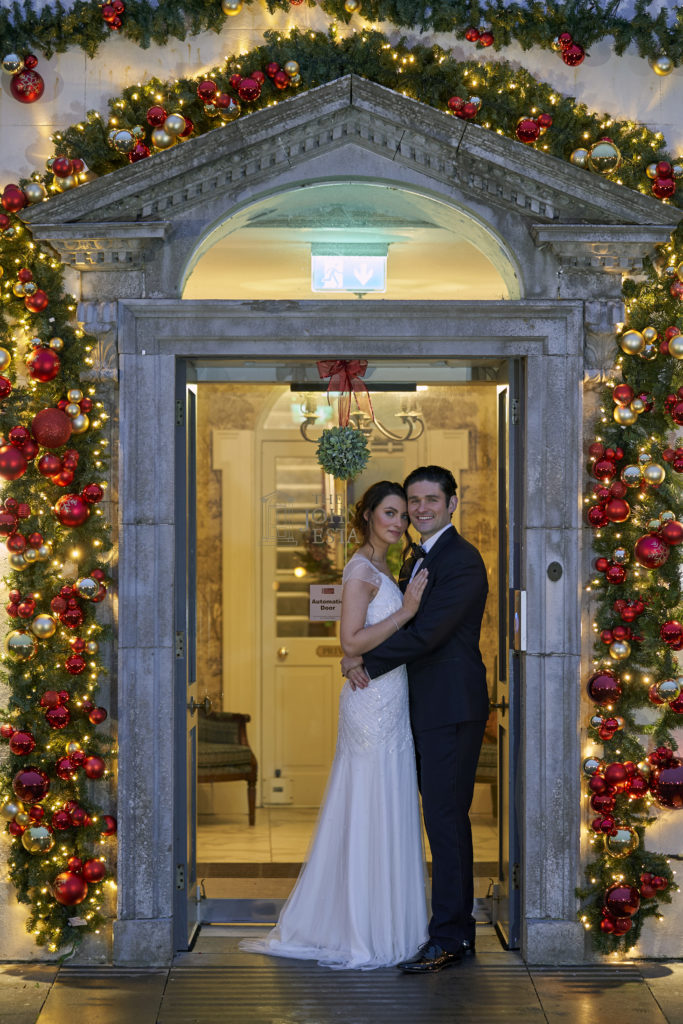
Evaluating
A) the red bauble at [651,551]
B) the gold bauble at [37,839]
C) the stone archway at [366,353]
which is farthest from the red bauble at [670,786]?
the gold bauble at [37,839]

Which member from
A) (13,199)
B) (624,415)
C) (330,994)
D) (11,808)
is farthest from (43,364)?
(330,994)

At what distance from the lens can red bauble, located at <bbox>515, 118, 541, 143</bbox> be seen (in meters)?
5.48

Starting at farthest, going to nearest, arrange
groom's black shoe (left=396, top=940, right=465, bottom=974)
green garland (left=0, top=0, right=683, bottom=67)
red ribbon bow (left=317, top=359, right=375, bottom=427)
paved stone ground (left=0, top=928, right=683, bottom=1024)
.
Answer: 1. red ribbon bow (left=317, top=359, right=375, bottom=427)
2. green garland (left=0, top=0, right=683, bottom=67)
3. groom's black shoe (left=396, top=940, right=465, bottom=974)
4. paved stone ground (left=0, top=928, right=683, bottom=1024)

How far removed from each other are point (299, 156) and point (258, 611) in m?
3.71

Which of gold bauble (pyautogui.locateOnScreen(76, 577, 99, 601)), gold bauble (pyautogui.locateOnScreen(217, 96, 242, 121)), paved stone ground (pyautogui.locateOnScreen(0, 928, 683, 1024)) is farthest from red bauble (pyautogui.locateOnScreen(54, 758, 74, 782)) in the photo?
gold bauble (pyautogui.locateOnScreen(217, 96, 242, 121))

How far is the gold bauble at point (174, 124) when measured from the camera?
213 inches

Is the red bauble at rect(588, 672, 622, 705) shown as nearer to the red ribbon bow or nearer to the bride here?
the bride

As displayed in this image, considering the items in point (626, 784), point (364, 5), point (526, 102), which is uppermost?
point (364, 5)

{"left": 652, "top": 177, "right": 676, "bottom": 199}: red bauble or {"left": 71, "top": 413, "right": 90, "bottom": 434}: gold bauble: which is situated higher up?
{"left": 652, "top": 177, "right": 676, "bottom": 199}: red bauble

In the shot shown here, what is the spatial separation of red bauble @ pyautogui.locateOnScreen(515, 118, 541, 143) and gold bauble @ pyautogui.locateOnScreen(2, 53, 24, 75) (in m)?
2.26

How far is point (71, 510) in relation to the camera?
5418 mm

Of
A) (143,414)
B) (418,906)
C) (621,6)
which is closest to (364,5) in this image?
(621,6)

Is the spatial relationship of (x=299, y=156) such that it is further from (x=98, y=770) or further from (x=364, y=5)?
(x=98, y=770)

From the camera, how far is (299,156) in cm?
550
